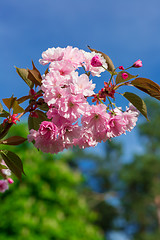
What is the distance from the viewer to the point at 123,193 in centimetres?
2100

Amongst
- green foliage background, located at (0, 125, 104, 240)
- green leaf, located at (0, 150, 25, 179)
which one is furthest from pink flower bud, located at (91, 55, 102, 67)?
green foliage background, located at (0, 125, 104, 240)

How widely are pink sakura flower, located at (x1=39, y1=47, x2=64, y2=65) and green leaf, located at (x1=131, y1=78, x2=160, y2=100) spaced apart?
1.08 ft

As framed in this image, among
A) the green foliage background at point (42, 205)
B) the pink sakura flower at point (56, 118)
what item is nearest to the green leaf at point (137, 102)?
the pink sakura flower at point (56, 118)

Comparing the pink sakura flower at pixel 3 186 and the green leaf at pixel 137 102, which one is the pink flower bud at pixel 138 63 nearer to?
the green leaf at pixel 137 102

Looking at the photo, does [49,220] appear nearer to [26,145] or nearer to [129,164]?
[26,145]

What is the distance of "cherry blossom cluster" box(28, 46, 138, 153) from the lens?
1210 millimetres

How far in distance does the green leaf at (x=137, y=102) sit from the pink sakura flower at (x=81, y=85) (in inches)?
7.0

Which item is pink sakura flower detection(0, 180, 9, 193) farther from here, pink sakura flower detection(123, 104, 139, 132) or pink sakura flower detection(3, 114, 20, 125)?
pink sakura flower detection(123, 104, 139, 132)

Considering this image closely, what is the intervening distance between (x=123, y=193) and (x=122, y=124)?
67.2ft

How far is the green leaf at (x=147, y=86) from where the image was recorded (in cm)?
129

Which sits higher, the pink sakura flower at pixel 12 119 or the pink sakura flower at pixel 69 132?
the pink sakura flower at pixel 12 119

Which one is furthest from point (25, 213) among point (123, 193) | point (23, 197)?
point (123, 193)

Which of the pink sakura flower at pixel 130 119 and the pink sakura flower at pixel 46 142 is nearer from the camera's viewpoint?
the pink sakura flower at pixel 46 142

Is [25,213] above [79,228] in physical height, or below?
above
